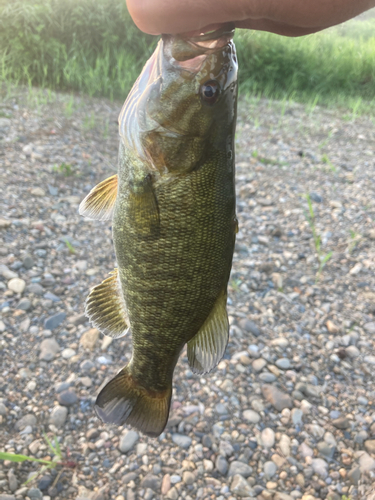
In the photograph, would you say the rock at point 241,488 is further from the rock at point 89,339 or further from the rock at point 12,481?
the rock at point 89,339

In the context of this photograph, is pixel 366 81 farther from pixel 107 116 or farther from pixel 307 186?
pixel 107 116

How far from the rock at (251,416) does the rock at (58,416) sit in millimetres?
1141

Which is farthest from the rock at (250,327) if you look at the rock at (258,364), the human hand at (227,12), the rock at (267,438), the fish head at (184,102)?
the human hand at (227,12)

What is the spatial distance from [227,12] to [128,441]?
2.25 metres

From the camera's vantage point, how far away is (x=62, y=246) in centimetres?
369

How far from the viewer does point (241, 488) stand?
2.18 m

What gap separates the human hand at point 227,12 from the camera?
3.77 ft

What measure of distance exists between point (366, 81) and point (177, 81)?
12280 millimetres

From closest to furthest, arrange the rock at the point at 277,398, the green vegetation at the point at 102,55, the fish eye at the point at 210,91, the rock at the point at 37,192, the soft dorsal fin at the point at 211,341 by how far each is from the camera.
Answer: the fish eye at the point at 210,91 → the soft dorsal fin at the point at 211,341 → the rock at the point at 277,398 → the rock at the point at 37,192 → the green vegetation at the point at 102,55

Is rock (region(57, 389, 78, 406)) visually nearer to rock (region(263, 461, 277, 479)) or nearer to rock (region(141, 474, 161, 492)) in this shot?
rock (region(141, 474, 161, 492))

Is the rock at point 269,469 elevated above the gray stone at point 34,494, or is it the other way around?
the gray stone at point 34,494

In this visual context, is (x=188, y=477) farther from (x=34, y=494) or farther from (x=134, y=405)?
(x=134, y=405)

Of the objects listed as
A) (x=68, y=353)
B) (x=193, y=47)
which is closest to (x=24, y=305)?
(x=68, y=353)

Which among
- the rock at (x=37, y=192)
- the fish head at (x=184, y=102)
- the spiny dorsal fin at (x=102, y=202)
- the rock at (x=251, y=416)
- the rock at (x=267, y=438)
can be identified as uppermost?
the fish head at (x=184, y=102)
